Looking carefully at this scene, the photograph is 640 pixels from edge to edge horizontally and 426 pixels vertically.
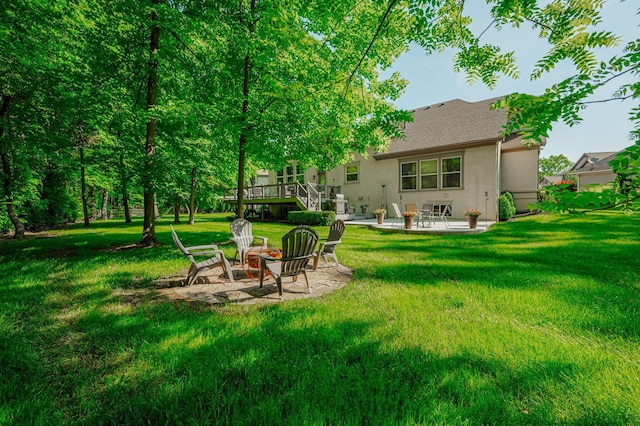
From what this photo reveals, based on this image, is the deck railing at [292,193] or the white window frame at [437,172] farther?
the deck railing at [292,193]

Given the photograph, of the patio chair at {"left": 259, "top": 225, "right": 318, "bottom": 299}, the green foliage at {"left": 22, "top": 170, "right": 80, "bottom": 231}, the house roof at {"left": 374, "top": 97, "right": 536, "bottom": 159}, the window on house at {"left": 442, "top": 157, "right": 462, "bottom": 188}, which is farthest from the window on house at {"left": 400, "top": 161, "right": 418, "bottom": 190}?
the green foliage at {"left": 22, "top": 170, "right": 80, "bottom": 231}

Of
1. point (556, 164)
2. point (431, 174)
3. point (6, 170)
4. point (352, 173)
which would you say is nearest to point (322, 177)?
point (352, 173)

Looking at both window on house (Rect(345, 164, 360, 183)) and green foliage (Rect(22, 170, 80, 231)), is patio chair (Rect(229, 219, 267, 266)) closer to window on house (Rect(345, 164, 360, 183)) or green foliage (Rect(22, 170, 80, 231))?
green foliage (Rect(22, 170, 80, 231))

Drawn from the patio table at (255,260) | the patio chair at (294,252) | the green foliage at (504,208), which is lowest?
the patio table at (255,260)

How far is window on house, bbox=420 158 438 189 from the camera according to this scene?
17531mm

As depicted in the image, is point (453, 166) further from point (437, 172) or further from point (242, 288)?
point (242, 288)

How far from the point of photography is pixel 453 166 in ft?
55.2

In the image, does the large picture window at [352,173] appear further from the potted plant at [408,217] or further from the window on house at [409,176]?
the potted plant at [408,217]

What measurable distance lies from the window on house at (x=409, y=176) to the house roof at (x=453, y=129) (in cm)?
94

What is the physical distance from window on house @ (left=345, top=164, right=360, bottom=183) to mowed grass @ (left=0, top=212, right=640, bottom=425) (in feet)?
54.3

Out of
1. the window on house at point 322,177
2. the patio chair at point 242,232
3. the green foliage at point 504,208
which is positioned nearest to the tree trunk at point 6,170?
the patio chair at point 242,232

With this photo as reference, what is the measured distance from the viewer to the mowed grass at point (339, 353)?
2.11 m

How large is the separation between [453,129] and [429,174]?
3.29 m

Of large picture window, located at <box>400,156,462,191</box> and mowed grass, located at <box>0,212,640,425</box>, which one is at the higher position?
large picture window, located at <box>400,156,462,191</box>
